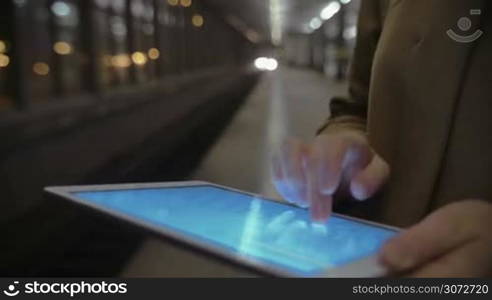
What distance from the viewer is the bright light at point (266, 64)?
35034mm

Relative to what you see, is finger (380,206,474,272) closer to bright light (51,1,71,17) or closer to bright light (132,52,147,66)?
bright light (51,1,71,17)

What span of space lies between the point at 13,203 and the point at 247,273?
410 centimetres

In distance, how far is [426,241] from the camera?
39cm

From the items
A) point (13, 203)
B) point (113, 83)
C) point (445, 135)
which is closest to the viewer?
point (445, 135)

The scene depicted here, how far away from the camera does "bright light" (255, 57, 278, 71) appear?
35034 mm

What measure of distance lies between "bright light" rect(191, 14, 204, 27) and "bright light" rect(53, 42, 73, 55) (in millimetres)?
14068

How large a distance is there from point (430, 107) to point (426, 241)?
1.08 ft

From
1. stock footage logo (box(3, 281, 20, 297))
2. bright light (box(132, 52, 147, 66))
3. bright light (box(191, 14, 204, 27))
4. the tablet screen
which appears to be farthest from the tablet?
bright light (box(191, 14, 204, 27))

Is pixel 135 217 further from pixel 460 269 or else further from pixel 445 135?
pixel 445 135

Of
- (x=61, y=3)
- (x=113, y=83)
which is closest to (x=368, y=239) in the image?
(x=61, y=3)

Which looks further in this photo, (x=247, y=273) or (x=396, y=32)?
(x=396, y=32)

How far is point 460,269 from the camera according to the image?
0.41 m

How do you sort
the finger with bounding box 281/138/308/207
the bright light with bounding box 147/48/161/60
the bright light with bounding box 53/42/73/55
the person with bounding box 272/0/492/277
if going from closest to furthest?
the finger with bounding box 281/138/308/207
the person with bounding box 272/0/492/277
the bright light with bounding box 53/42/73/55
the bright light with bounding box 147/48/161/60

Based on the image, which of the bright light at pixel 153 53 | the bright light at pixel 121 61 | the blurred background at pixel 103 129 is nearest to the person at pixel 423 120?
the blurred background at pixel 103 129
